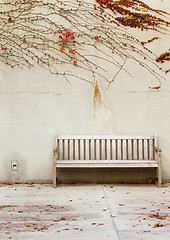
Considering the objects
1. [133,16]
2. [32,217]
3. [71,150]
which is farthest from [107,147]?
[32,217]

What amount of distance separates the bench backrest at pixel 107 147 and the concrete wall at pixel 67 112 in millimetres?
139

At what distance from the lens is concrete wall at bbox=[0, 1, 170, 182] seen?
223 inches

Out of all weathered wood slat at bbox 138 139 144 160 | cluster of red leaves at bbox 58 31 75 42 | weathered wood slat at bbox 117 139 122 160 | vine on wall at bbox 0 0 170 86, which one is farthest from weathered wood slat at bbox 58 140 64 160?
cluster of red leaves at bbox 58 31 75 42

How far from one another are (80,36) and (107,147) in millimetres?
1888

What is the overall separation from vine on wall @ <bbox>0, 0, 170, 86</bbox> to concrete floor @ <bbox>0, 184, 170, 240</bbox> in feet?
6.26

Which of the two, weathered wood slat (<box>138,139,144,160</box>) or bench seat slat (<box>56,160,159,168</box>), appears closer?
bench seat slat (<box>56,160,159,168</box>)

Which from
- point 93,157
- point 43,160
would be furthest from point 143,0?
point 43,160

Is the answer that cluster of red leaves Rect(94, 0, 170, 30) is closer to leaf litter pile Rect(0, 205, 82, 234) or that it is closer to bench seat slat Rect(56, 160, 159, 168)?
bench seat slat Rect(56, 160, 159, 168)

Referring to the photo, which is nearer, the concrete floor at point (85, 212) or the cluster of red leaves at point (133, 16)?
the concrete floor at point (85, 212)

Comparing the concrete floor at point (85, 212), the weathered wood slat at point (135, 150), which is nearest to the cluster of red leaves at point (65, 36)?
the weathered wood slat at point (135, 150)

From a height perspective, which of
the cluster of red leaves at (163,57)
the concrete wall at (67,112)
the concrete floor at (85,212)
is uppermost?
the cluster of red leaves at (163,57)

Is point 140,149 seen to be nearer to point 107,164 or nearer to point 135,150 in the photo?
point 135,150

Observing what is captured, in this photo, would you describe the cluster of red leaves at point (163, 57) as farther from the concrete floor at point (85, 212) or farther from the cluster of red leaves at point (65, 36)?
the concrete floor at point (85, 212)

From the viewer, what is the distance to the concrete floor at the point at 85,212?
286 cm
